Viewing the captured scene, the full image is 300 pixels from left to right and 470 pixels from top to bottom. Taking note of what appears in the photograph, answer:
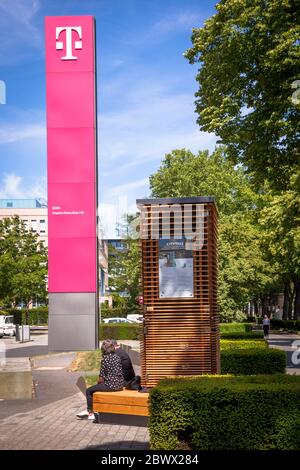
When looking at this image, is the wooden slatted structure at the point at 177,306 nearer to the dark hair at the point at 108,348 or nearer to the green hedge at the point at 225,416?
the dark hair at the point at 108,348

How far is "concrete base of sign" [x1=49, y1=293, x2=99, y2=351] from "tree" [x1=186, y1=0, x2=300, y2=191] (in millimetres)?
8376

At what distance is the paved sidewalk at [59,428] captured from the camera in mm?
9508

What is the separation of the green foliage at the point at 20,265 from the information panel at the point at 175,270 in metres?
43.5

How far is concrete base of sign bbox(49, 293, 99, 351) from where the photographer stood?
26891 mm

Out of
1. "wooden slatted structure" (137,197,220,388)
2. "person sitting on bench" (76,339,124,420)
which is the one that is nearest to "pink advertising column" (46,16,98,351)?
A: "person sitting on bench" (76,339,124,420)

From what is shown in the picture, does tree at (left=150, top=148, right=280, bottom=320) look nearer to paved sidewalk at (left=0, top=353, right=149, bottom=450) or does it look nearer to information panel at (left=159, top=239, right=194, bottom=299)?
paved sidewalk at (left=0, top=353, right=149, bottom=450)

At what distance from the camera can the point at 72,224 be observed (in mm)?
26859

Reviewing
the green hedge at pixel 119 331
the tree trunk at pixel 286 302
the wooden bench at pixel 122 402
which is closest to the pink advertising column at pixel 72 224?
the wooden bench at pixel 122 402

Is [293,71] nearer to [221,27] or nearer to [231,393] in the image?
[221,27]

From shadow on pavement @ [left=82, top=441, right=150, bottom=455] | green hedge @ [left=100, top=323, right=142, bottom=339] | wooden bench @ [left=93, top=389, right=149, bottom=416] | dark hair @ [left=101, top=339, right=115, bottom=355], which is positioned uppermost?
dark hair @ [left=101, top=339, right=115, bottom=355]

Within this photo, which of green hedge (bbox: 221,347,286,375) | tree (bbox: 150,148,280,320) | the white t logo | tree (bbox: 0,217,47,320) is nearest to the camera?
green hedge (bbox: 221,347,286,375)

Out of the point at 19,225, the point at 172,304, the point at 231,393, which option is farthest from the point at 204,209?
the point at 19,225

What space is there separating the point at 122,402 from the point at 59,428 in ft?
3.60
